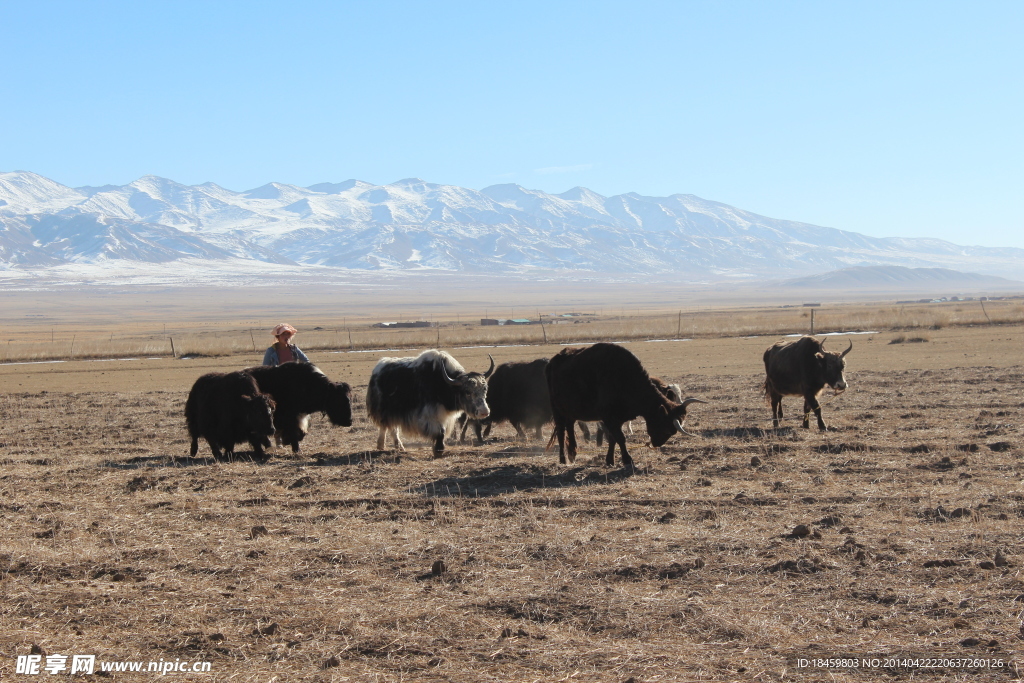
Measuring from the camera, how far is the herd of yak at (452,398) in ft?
37.3

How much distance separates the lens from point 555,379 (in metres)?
11.8

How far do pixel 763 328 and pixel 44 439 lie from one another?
4027 cm

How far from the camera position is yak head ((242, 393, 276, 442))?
12.1 meters

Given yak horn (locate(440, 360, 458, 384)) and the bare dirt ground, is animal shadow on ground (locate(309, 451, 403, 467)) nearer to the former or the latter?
the bare dirt ground

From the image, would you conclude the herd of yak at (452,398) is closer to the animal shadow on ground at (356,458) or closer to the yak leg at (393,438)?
the yak leg at (393,438)

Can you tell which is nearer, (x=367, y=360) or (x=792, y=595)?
(x=792, y=595)

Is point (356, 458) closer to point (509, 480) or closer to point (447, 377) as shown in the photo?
point (447, 377)

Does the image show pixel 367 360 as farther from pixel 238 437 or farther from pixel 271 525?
pixel 271 525

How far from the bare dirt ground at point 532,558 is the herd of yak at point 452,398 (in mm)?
450

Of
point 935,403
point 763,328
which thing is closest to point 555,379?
point 935,403

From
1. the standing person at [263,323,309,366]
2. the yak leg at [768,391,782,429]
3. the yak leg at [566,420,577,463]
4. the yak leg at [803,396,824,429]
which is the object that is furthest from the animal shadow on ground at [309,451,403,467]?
the yak leg at [768,391,782,429]

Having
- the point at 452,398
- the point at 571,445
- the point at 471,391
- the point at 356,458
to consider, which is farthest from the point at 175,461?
the point at 571,445

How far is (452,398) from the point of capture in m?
12.6

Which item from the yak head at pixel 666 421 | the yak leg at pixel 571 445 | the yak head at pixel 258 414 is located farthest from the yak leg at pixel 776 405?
the yak head at pixel 258 414
